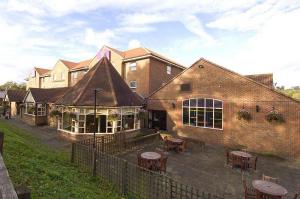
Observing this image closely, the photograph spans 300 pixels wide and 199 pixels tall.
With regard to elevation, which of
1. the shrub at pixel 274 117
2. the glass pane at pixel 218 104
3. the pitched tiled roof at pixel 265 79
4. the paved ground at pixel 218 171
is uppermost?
the pitched tiled roof at pixel 265 79

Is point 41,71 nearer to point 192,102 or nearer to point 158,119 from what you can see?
point 158,119

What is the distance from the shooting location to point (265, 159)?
14.4 m

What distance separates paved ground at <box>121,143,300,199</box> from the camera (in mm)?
9352

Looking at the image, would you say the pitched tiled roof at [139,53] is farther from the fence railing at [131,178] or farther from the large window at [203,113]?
the fence railing at [131,178]

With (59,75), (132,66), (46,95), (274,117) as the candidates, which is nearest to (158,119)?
(132,66)

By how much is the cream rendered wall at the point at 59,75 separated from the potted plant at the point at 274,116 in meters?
32.2

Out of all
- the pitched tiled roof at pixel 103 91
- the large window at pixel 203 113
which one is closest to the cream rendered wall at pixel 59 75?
the pitched tiled roof at pixel 103 91

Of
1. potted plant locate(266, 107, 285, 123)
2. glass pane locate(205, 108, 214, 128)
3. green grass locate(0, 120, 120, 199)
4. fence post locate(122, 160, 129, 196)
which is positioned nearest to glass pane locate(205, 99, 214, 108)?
glass pane locate(205, 108, 214, 128)

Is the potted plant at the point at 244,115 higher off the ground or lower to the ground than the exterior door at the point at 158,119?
higher

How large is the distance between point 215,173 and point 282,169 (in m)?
4.72

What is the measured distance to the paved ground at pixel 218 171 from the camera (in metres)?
9.35

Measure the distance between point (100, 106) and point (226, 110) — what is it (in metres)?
10.7

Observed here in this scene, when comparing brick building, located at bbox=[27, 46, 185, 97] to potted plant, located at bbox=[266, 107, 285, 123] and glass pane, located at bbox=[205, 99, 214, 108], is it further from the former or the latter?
potted plant, located at bbox=[266, 107, 285, 123]

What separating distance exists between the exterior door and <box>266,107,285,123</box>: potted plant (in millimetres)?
10088
